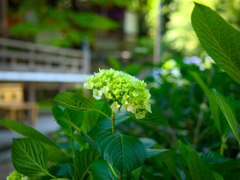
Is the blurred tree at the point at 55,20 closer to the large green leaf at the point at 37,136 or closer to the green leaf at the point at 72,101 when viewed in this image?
the large green leaf at the point at 37,136

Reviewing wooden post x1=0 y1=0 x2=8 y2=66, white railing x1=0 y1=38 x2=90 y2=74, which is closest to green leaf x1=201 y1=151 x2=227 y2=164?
white railing x1=0 y1=38 x2=90 y2=74

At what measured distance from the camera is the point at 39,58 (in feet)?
25.1

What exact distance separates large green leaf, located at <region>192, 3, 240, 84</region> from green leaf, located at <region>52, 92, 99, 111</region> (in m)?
0.17

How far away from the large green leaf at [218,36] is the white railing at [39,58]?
688 centimetres

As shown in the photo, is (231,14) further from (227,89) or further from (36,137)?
(36,137)

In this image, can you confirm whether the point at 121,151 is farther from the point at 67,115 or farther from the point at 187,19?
the point at 187,19

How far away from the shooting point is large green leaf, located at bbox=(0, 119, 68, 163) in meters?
0.45

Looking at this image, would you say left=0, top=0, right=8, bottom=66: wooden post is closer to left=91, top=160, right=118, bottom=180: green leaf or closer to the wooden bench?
the wooden bench

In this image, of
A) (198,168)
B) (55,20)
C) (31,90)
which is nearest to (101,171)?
(198,168)

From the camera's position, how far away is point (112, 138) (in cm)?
38

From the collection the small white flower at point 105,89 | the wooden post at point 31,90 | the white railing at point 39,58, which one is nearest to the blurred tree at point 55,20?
the white railing at point 39,58

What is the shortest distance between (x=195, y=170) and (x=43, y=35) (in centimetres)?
1216

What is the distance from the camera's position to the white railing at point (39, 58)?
6914 mm

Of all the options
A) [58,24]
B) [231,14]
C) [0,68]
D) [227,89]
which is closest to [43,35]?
[58,24]
